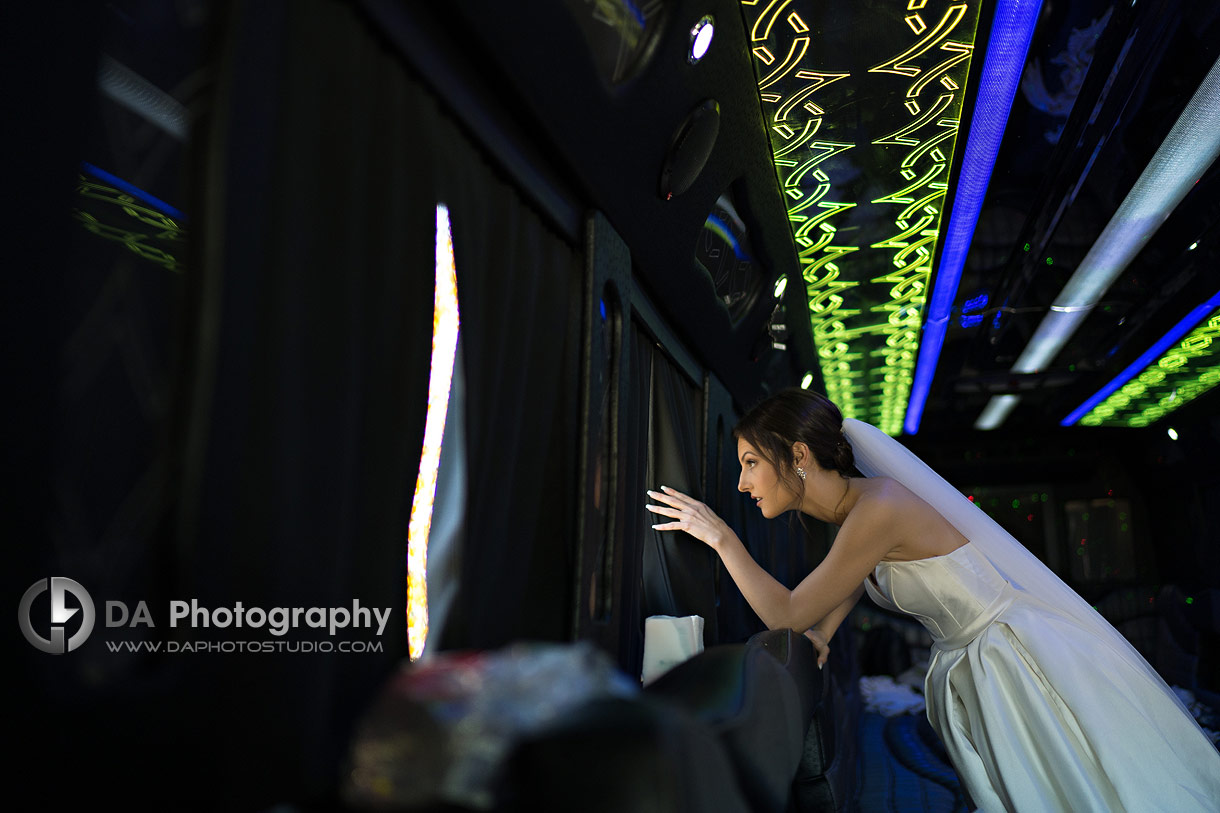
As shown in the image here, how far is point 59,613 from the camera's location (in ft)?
→ 3.01

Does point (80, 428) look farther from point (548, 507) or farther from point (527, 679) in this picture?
point (527, 679)

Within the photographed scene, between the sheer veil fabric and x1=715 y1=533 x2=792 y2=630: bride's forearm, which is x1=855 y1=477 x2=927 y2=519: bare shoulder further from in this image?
x1=715 y1=533 x2=792 y2=630: bride's forearm

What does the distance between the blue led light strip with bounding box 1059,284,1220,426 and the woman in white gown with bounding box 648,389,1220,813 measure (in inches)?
131

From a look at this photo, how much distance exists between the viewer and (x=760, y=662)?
918 mm

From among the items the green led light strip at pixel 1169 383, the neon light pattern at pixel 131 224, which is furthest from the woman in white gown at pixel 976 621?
the green led light strip at pixel 1169 383

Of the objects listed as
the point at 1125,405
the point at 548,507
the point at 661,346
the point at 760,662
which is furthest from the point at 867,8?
the point at 1125,405

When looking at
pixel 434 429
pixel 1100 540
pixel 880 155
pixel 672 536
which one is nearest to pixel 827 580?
pixel 672 536

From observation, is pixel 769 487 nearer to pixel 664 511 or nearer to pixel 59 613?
pixel 664 511

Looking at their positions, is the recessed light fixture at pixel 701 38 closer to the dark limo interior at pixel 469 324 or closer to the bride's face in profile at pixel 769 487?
the dark limo interior at pixel 469 324

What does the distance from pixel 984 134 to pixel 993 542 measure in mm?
1466

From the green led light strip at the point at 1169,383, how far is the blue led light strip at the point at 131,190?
5.55m

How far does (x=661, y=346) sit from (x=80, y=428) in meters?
1.78

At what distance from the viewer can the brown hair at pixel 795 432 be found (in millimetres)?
2352

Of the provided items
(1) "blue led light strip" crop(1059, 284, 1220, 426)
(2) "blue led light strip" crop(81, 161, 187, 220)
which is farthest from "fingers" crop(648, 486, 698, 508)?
(1) "blue led light strip" crop(1059, 284, 1220, 426)
